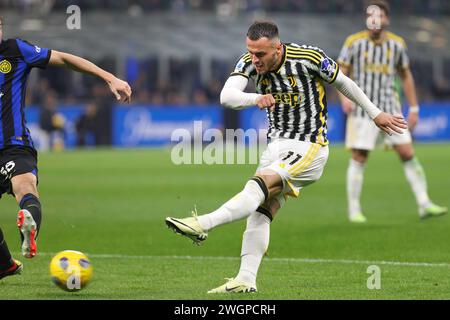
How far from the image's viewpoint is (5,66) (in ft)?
24.9

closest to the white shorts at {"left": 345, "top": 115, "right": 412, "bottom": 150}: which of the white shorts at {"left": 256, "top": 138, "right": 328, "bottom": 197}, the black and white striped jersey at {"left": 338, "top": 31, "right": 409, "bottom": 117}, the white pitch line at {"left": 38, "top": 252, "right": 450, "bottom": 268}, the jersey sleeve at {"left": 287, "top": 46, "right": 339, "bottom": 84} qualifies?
the black and white striped jersey at {"left": 338, "top": 31, "right": 409, "bottom": 117}

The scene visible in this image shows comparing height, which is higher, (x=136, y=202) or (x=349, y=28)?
(x=349, y=28)

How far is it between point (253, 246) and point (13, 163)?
1.92 metres

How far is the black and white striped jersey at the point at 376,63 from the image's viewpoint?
12.4 metres

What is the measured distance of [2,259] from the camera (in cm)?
765

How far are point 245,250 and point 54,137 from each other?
982 inches

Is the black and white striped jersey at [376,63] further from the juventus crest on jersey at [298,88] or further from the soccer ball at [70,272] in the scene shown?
the soccer ball at [70,272]

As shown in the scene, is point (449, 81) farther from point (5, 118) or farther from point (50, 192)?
point (5, 118)

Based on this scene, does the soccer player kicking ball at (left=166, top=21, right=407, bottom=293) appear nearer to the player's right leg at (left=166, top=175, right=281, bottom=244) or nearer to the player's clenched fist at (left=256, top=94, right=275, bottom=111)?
the player's right leg at (left=166, top=175, right=281, bottom=244)

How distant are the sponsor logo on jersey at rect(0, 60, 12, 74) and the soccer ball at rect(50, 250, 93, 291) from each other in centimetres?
154

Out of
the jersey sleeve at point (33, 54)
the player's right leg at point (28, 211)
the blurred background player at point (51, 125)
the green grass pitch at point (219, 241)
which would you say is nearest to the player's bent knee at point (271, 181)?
the green grass pitch at point (219, 241)

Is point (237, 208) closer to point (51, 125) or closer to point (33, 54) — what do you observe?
point (33, 54)

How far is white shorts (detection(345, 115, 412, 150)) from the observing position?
12.5 m

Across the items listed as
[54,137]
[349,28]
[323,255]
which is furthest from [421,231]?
[349,28]
